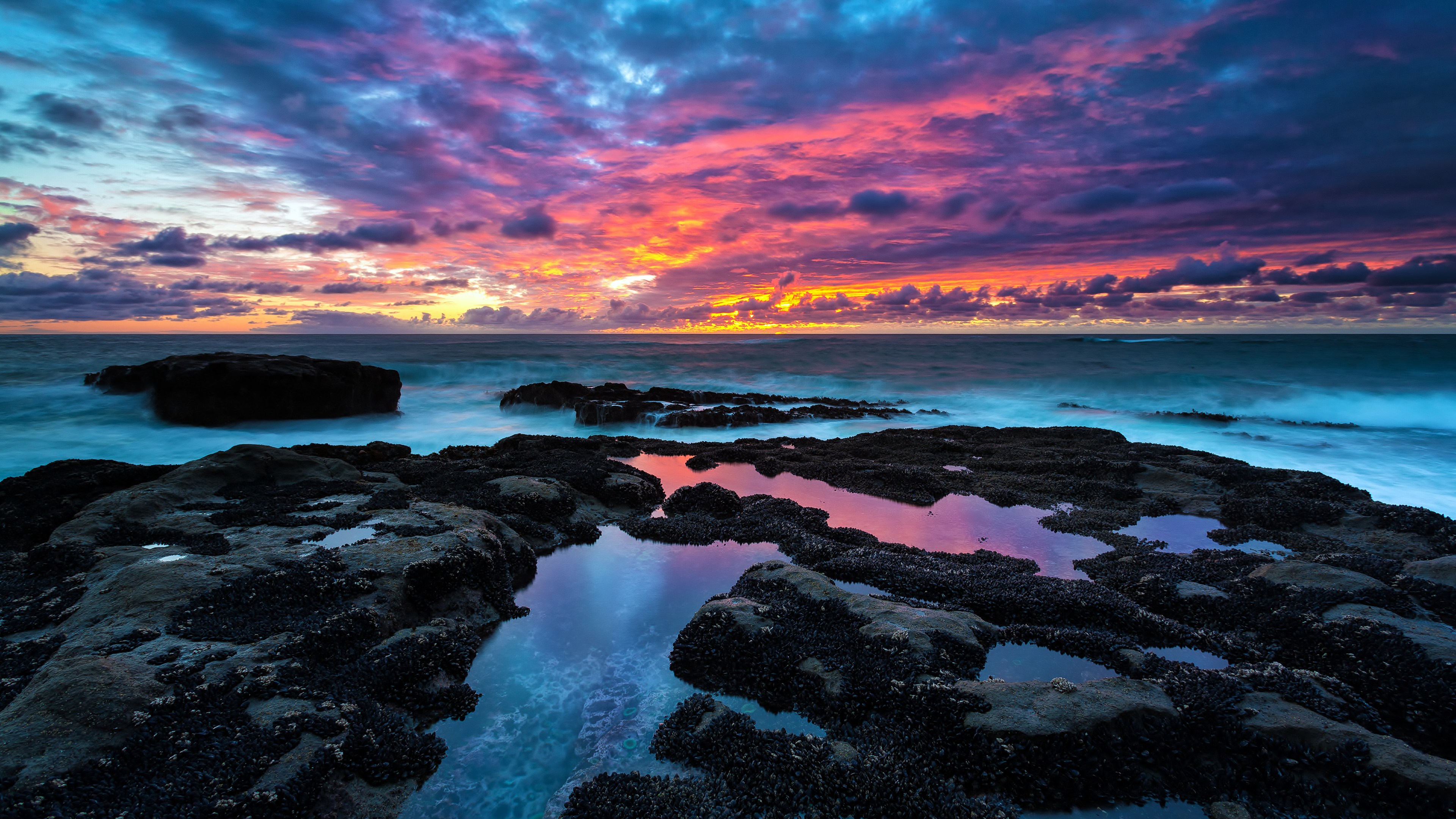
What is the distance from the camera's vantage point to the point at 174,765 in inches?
155

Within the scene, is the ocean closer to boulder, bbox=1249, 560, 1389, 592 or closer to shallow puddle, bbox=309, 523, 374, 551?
boulder, bbox=1249, 560, 1389, 592

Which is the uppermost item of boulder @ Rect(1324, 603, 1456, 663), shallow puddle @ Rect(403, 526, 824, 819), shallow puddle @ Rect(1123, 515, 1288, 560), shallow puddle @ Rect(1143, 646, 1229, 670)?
boulder @ Rect(1324, 603, 1456, 663)

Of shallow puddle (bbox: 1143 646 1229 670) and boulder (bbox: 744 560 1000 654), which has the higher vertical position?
boulder (bbox: 744 560 1000 654)

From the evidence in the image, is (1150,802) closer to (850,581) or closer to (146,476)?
(850,581)

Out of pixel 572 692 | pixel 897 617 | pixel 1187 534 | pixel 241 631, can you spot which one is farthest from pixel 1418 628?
pixel 241 631

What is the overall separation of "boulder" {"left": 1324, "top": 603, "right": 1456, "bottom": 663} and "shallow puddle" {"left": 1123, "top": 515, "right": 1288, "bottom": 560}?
6.59 feet

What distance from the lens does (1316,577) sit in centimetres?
684

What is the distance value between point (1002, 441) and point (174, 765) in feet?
62.5

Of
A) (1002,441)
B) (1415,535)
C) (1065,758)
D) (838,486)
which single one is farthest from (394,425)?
(1415,535)

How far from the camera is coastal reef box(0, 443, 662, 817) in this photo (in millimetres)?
3918

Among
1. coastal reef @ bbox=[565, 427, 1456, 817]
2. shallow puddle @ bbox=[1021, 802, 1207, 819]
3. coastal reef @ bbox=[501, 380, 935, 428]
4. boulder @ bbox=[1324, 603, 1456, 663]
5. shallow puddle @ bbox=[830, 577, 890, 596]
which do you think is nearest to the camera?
shallow puddle @ bbox=[1021, 802, 1207, 819]

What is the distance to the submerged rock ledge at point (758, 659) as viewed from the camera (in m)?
4.08

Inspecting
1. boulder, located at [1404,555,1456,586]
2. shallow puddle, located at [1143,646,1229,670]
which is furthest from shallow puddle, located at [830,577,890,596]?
boulder, located at [1404,555,1456,586]

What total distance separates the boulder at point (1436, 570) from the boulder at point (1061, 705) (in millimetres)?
4998
